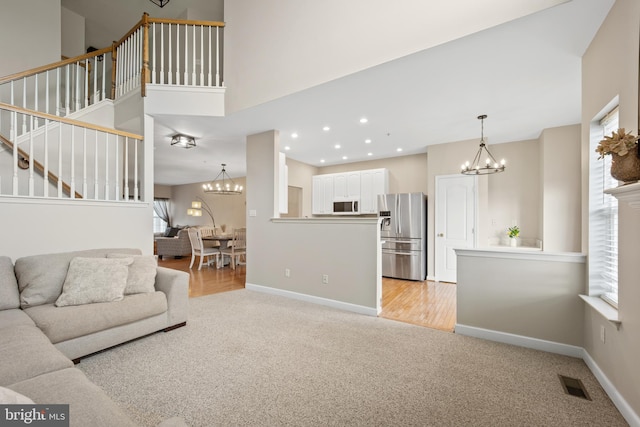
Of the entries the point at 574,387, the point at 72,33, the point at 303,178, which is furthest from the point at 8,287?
the point at 72,33

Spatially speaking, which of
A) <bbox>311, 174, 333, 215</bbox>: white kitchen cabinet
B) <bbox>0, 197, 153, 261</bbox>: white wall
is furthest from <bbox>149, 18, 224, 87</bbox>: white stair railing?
<bbox>311, 174, 333, 215</bbox>: white kitchen cabinet

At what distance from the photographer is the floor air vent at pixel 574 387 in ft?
6.11

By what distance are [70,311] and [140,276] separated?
574 mm

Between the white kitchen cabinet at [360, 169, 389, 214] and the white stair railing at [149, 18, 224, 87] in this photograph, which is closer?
the white stair railing at [149, 18, 224, 87]

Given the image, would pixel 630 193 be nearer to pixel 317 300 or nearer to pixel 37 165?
pixel 317 300

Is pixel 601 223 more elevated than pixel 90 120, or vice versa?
pixel 90 120

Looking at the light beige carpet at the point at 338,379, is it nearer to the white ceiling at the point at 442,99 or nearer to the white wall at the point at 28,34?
the white ceiling at the point at 442,99

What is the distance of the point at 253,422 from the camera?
1571mm

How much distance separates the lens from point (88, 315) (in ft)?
7.11

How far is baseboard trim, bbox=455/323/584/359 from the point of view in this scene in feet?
7.82

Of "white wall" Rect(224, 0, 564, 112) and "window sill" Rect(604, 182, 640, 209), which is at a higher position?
"white wall" Rect(224, 0, 564, 112)

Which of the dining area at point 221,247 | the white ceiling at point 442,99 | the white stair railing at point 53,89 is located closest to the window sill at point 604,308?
the white ceiling at point 442,99

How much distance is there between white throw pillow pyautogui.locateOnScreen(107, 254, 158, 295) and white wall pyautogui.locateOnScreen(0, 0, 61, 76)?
4.22m

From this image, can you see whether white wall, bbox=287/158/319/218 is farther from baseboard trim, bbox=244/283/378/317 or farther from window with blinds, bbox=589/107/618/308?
Result: window with blinds, bbox=589/107/618/308
